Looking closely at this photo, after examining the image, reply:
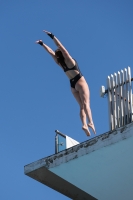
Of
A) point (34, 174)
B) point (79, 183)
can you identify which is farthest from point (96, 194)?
point (34, 174)

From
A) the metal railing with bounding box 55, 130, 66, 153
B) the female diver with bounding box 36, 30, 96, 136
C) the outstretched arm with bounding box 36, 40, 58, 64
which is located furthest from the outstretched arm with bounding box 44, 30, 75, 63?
the metal railing with bounding box 55, 130, 66, 153

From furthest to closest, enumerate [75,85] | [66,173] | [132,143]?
[75,85] < [66,173] < [132,143]

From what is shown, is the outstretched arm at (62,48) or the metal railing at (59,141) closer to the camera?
the metal railing at (59,141)

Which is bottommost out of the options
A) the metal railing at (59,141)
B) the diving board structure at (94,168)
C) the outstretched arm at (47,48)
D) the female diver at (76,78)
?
the diving board structure at (94,168)

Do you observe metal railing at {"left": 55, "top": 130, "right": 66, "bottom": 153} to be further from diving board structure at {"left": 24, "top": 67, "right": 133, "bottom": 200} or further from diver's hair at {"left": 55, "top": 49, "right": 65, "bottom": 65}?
diver's hair at {"left": 55, "top": 49, "right": 65, "bottom": 65}

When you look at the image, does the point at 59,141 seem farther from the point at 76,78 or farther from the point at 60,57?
the point at 60,57

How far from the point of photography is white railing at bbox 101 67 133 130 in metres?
11.7

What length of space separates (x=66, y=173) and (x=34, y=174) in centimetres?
68

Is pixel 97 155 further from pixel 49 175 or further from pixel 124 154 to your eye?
pixel 49 175

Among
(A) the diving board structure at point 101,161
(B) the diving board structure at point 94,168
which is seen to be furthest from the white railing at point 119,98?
(B) the diving board structure at point 94,168

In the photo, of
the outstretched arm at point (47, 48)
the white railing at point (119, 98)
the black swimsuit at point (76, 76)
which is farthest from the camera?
the outstretched arm at point (47, 48)

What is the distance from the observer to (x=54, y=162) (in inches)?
452

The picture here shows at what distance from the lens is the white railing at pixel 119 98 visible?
11.7 meters

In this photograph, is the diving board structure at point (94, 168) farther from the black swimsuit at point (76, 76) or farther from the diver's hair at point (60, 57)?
the diver's hair at point (60, 57)
